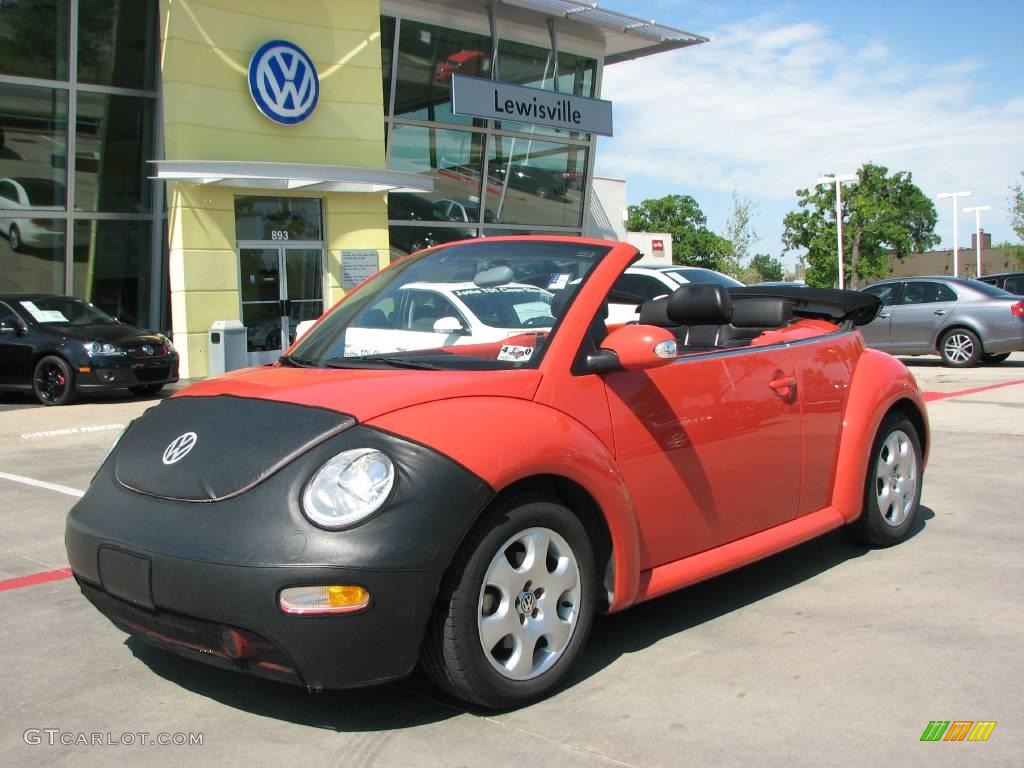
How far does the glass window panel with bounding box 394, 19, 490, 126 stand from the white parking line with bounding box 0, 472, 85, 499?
17071 mm

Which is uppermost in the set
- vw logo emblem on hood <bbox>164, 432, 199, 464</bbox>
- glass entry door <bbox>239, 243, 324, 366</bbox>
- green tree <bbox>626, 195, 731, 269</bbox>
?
green tree <bbox>626, 195, 731, 269</bbox>

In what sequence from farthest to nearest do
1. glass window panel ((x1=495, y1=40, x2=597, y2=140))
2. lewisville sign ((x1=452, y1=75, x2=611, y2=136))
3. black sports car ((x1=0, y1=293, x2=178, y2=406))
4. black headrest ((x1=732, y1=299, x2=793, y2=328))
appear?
1. glass window panel ((x1=495, y1=40, x2=597, y2=140))
2. lewisville sign ((x1=452, y1=75, x2=611, y2=136))
3. black sports car ((x1=0, y1=293, x2=178, y2=406))
4. black headrest ((x1=732, y1=299, x2=793, y2=328))

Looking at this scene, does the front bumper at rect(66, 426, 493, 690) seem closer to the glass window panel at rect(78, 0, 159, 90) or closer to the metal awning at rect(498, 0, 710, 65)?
the glass window panel at rect(78, 0, 159, 90)

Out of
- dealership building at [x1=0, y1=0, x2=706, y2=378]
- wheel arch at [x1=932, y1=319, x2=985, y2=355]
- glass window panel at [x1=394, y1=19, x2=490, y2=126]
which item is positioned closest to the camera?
wheel arch at [x1=932, y1=319, x2=985, y2=355]

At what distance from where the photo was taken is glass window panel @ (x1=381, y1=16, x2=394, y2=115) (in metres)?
23.1

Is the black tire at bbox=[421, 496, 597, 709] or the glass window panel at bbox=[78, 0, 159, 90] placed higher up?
the glass window panel at bbox=[78, 0, 159, 90]

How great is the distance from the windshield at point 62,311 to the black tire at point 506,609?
41.8 feet

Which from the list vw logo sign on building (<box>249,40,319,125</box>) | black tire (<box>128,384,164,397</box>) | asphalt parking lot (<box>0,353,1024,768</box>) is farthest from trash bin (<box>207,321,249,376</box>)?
asphalt parking lot (<box>0,353,1024,768</box>)

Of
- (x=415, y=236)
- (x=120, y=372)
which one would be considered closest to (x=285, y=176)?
(x=415, y=236)

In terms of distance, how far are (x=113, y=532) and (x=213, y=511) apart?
0.42 m

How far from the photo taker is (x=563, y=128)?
24672mm

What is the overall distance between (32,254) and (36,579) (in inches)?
640

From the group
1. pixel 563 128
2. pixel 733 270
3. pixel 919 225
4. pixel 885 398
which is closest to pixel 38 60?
pixel 563 128

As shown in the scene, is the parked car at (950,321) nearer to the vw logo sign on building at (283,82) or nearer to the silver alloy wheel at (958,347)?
the silver alloy wheel at (958,347)
